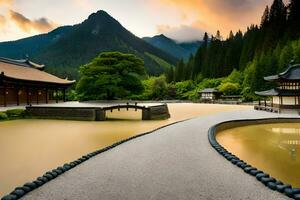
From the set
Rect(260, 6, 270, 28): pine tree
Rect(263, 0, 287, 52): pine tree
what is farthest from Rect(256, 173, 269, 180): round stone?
Rect(260, 6, 270, 28): pine tree

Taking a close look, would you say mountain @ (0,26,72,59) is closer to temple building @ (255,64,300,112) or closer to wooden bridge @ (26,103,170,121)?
wooden bridge @ (26,103,170,121)

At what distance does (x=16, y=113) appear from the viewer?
2805 cm

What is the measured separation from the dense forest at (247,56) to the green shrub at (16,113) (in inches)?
1441

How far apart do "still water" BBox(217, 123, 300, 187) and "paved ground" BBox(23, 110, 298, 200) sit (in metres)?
1.92

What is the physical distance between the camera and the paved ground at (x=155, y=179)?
6.29 meters

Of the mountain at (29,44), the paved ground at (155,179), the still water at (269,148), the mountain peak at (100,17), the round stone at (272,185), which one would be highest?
the mountain peak at (100,17)

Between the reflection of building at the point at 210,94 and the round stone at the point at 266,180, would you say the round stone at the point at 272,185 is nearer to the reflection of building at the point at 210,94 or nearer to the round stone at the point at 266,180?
the round stone at the point at 266,180

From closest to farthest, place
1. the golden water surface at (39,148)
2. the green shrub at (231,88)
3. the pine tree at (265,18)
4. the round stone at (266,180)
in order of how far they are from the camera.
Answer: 1. the round stone at (266,180)
2. the golden water surface at (39,148)
3. the green shrub at (231,88)
4. the pine tree at (265,18)

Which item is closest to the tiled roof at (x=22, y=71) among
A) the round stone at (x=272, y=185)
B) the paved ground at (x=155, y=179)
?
the paved ground at (x=155, y=179)

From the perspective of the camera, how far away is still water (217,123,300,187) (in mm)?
10000

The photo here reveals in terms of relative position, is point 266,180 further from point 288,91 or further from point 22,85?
point 22,85

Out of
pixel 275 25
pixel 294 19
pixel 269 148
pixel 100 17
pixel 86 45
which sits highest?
pixel 100 17

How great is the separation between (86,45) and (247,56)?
89087 millimetres

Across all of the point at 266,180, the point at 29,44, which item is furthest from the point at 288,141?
the point at 29,44
